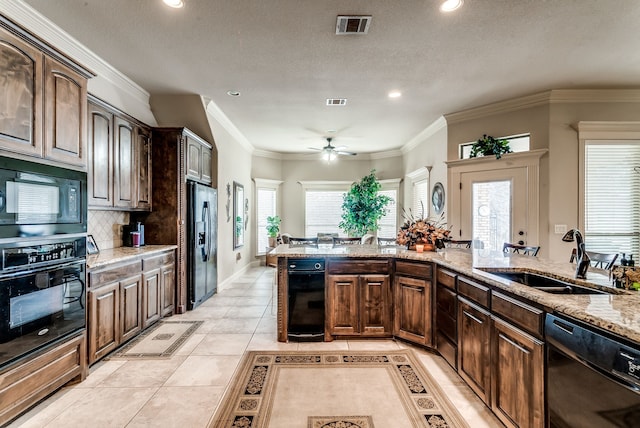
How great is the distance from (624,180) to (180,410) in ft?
19.1

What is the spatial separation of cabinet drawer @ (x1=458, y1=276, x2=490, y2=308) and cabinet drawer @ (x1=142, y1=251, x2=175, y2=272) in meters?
3.22

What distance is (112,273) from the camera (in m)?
3.03

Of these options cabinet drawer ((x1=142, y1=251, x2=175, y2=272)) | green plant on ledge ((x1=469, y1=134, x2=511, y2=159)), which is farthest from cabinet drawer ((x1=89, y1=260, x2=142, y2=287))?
green plant on ledge ((x1=469, y1=134, x2=511, y2=159))

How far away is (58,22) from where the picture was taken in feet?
9.44

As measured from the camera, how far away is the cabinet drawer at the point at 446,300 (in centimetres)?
274

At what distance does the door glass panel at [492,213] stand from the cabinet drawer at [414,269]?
8.22ft

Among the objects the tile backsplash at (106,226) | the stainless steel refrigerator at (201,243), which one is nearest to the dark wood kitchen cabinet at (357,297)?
the stainless steel refrigerator at (201,243)

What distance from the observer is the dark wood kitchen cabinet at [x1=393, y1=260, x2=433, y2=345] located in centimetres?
316

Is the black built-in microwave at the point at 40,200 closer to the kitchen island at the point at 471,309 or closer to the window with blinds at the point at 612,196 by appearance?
the kitchen island at the point at 471,309

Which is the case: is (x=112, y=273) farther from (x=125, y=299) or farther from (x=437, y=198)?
(x=437, y=198)

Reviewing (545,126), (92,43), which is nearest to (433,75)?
(545,126)

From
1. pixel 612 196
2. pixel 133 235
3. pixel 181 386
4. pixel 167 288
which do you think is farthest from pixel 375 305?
pixel 612 196

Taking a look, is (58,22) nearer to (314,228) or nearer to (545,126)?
(545,126)

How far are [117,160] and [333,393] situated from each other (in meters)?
3.28
